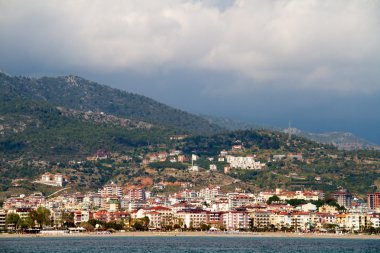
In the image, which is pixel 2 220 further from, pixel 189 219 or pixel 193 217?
pixel 193 217

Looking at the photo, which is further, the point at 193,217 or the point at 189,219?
the point at 193,217

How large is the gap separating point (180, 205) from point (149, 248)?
8387 cm

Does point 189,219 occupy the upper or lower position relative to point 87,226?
upper

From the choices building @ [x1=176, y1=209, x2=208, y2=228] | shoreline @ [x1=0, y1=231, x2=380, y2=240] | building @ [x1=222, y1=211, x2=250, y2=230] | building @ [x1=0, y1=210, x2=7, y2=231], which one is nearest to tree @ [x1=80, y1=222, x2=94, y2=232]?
shoreline @ [x1=0, y1=231, x2=380, y2=240]

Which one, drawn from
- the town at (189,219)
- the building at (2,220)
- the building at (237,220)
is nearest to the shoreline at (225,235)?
the town at (189,219)

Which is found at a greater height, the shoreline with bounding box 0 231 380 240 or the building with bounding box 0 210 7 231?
the building with bounding box 0 210 7 231

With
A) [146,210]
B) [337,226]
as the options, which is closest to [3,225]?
[146,210]

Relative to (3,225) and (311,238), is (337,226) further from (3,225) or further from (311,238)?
(3,225)

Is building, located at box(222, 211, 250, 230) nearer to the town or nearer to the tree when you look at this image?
the town

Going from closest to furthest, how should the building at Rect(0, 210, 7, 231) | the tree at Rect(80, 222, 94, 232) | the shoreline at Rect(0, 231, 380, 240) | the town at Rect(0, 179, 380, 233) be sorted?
the shoreline at Rect(0, 231, 380, 240) < the building at Rect(0, 210, 7, 231) < the tree at Rect(80, 222, 94, 232) < the town at Rect(0, 179, 380, 233)

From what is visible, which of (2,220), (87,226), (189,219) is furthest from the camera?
(189,219)

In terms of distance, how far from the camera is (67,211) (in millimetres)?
186750

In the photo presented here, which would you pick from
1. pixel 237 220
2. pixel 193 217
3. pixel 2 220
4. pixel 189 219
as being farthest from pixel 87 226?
pixel 237 220

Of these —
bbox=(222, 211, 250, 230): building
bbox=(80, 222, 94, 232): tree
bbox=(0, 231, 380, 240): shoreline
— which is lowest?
bbox=(0, 231, 380, 240): shoreline
